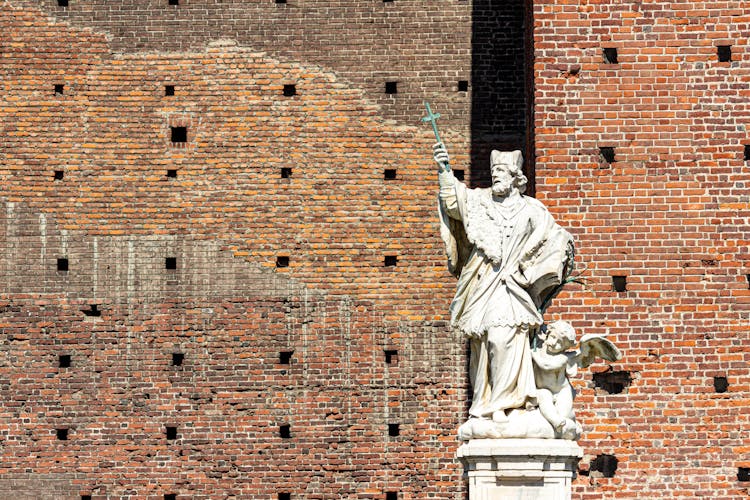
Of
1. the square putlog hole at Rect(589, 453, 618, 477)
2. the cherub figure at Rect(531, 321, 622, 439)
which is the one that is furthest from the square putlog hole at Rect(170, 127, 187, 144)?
the cherub figure at Rect(531, 321, 622, 439)

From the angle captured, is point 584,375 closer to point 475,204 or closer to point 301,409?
point 301,409

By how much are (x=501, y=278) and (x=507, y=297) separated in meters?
0.12

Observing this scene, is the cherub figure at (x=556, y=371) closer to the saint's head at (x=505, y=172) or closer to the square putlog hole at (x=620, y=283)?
the saint's head at (x=505, y=172)

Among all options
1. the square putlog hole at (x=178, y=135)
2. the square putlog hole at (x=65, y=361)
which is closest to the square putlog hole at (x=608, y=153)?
the square putlog hole at (x=178, y=135)

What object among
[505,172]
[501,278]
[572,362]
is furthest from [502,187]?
[572,362]

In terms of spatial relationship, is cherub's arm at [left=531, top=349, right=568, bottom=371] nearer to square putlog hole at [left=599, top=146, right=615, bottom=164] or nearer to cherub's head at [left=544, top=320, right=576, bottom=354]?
cherub's head at [left=544, top=320, right=576, bottom=354]

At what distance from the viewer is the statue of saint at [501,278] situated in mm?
9812

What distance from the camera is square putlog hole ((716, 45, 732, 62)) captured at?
16938mm

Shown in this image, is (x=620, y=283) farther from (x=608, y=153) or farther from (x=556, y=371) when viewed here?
(x=556, y=371)

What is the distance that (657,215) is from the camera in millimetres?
16688

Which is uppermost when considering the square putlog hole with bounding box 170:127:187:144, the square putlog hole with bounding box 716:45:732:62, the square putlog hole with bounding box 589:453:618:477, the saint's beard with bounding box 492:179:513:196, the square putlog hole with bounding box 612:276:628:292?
the square putlog hole with bounding box 716:45:732:62

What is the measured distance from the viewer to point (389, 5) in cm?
2100

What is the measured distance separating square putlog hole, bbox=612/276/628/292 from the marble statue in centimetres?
640

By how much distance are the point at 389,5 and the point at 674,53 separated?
5.00 m
